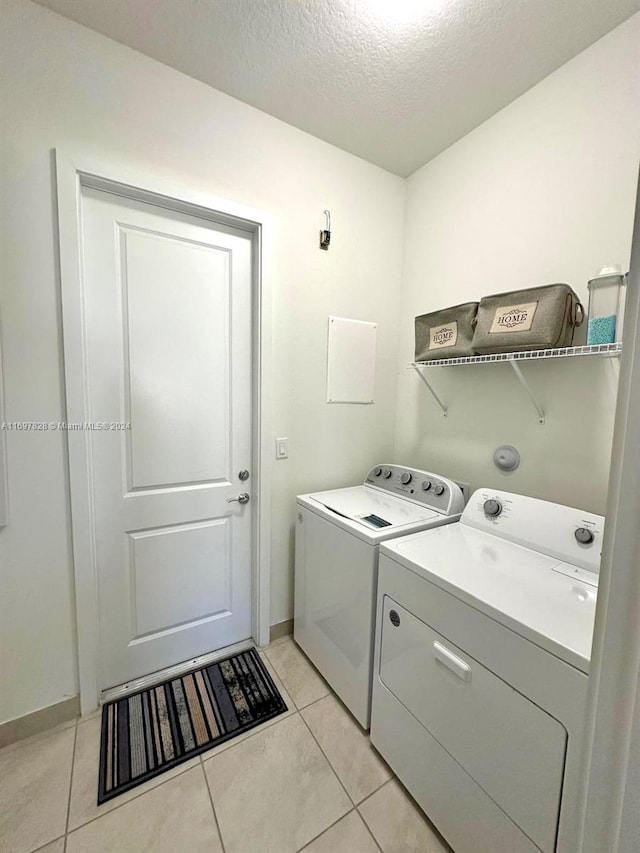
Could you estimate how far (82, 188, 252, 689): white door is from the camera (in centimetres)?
150

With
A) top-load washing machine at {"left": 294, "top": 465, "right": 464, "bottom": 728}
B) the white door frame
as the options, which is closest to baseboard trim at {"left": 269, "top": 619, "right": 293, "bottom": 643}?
top-load washing machine at {"left": 294, "top": 465, "right": 464, "bottom": 728}

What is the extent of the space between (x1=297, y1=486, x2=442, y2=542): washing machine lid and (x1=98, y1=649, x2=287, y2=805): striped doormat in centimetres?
91

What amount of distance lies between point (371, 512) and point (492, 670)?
2.60ft

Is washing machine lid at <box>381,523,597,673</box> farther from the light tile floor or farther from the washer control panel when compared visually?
the light tile floor

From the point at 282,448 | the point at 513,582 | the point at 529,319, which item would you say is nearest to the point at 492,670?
the point at 513,582

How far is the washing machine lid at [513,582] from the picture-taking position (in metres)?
0.85

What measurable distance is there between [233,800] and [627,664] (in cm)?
151

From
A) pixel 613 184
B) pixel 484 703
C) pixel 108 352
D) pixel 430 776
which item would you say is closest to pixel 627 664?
pixel 484 703

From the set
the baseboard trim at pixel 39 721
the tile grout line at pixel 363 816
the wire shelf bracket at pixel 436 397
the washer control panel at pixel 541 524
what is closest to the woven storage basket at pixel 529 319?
the wire shelf bracket at pixel 436 397

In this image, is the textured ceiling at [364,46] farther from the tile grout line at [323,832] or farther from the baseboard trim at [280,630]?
the tile grout line at [323,832]

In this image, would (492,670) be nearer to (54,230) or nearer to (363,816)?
(363,816)

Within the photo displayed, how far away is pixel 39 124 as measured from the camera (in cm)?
127

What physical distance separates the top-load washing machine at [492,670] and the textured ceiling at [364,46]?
175 centimetres

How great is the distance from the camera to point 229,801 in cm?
122
